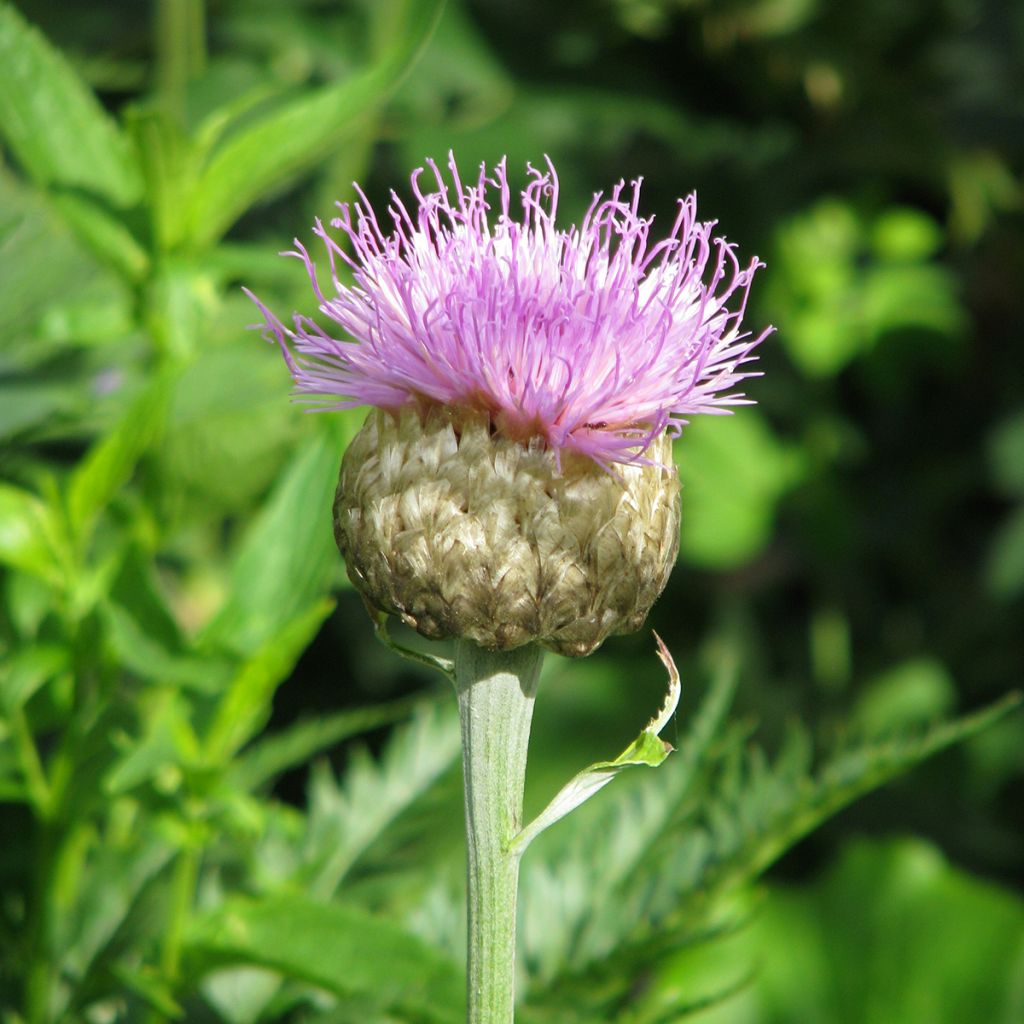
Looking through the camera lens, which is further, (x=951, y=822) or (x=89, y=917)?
(x=951, y=822)

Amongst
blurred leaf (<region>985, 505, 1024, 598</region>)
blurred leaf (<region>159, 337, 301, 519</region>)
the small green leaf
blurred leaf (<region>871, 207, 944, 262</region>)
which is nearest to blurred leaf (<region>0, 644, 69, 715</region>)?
blurred leaf (<region>159, 337, 301, 519</region>)

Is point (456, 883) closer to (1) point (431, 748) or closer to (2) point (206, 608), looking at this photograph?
(1) point (431, 748)

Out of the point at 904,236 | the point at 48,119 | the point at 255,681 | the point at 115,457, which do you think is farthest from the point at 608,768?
the point at 904,236

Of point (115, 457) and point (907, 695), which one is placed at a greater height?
point (115, 457)

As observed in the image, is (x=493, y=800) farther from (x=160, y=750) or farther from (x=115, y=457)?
(x=115, y=457)

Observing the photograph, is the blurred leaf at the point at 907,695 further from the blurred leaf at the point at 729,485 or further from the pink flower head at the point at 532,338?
the pink flower head at the point at 532,338

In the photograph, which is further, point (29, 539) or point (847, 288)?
point (847, 288)

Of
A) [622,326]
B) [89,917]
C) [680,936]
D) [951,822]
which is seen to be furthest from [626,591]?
[951,822]
